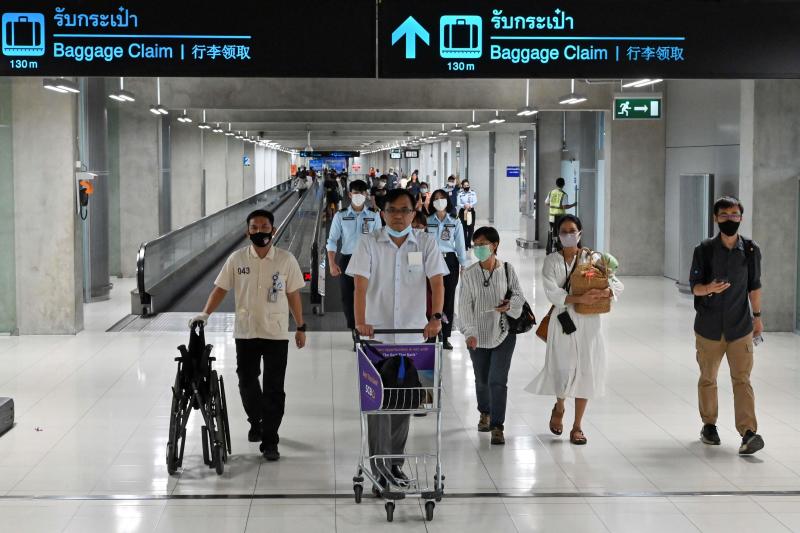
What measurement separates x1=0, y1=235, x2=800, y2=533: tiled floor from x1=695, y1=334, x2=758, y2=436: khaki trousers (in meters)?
0.27

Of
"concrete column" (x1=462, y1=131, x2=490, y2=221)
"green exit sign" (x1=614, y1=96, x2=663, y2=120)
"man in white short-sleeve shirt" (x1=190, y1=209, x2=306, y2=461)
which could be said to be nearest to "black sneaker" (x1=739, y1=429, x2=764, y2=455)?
"man in white short-sleeve shirt" (x1=190, y1=209, x2=306, y2=461)

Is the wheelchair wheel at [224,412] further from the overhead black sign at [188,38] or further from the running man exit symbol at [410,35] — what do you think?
the running man exit symbol at [410,35]

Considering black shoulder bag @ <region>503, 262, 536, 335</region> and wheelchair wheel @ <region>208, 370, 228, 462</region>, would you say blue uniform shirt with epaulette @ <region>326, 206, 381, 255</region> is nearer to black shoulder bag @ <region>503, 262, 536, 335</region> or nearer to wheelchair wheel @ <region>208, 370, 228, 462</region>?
black shoulder bag @ <region>503, 262, 536, 335</region>

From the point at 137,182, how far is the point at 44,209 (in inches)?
359

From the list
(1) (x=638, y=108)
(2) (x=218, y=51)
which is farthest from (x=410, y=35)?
(1) (x=638, y=108)

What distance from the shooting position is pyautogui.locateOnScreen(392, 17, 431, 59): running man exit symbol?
292 inches

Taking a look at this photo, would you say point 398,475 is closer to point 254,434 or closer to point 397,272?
point 397,272

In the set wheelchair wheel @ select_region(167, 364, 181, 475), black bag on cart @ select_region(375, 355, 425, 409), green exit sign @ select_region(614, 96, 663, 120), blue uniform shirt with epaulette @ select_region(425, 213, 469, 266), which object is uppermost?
green exit sign @ select_region(614, 96, 663, 120)

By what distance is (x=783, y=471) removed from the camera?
748cm

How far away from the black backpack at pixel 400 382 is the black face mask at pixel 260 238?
1.47 metres

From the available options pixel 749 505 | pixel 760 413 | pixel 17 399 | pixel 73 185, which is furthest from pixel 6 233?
pixel 749 505

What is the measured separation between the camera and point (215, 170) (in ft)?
134

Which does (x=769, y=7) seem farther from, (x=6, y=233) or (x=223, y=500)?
(x=6, y=233)

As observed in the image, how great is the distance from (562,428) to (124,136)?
16.5 m
